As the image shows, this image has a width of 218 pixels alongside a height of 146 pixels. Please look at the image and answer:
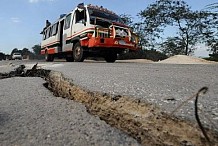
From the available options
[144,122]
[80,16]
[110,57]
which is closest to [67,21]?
[80,16]

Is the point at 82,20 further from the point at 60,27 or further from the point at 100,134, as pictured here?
the point at 100,134

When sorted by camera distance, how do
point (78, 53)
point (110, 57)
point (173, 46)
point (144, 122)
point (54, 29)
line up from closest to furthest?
point (144, 122)
point (78, 53)
point (110, 57)
point (54, 29)
point (173, 46)

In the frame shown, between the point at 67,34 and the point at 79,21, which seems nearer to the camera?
the point at 79,21

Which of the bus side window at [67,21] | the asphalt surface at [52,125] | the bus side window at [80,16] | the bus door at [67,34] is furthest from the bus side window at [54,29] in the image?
Answer: the asphalt surface at [52,125]

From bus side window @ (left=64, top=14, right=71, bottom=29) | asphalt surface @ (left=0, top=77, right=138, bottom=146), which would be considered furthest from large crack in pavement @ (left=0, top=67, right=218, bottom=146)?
bus side window @ (left=64, top=14, right=71, bottom=29)

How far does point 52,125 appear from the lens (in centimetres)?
143

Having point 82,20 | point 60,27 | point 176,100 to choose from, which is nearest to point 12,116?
point 176,100

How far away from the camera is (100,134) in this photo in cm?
126

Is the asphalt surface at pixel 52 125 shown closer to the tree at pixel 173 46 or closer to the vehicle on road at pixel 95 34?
the vehicle on road at pixel 95 34

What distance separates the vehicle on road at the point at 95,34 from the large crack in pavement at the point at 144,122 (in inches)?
252

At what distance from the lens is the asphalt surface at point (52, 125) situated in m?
1.19

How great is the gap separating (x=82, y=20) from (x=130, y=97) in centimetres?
731

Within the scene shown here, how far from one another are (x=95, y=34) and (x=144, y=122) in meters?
7.11

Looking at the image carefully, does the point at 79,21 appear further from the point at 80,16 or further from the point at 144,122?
the point at 144,122
